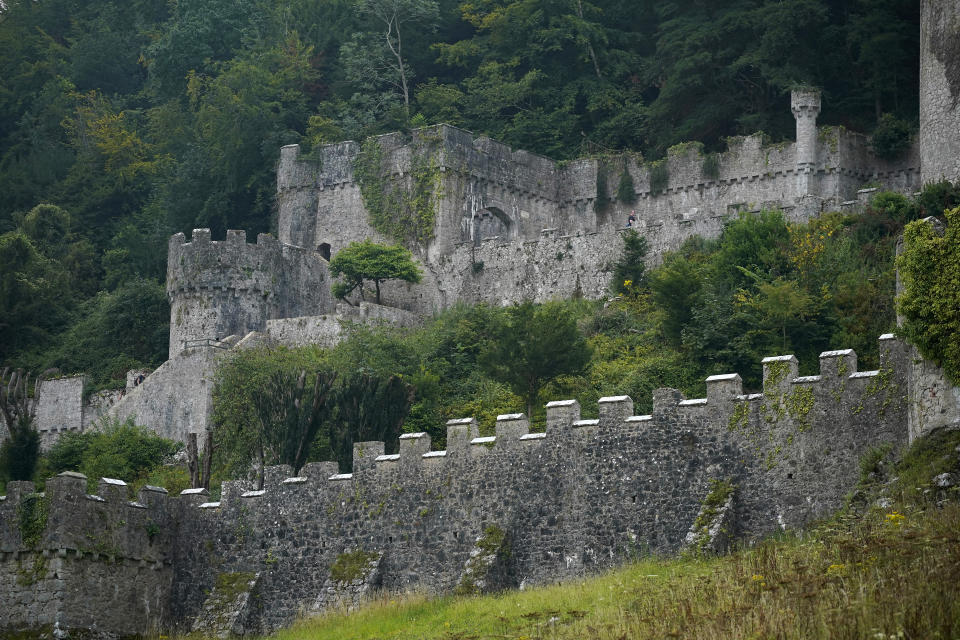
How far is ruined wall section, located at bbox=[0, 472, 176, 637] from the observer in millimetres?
30125

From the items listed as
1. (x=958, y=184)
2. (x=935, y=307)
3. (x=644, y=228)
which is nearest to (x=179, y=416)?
(x=644, y=228)

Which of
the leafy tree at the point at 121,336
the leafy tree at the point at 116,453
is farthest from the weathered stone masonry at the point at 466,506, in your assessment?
the leafy tree at the point at 121,336

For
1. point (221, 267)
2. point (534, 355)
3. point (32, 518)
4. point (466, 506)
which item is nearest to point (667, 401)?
point (466, 506)

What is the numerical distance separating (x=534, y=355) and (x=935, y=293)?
1517 cm

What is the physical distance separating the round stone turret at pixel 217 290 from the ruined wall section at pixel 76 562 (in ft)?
62.8

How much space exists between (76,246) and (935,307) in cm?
Result: 4196

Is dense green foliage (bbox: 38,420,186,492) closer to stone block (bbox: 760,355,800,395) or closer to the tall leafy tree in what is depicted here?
the tall leafy tree

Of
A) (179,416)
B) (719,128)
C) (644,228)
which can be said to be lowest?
(179,416)

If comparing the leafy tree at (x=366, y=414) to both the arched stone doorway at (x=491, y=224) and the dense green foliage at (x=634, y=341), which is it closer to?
the dense green foliage at (x=634, y=341)

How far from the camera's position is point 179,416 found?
47.4 m

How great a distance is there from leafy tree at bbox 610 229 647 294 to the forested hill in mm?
8486

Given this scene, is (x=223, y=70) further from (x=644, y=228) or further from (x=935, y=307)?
(x=935, y=307)

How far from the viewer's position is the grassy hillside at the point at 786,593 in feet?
60.9

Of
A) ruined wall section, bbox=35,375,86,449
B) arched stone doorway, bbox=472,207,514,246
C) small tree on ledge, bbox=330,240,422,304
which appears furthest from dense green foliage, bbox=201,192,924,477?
arched stone doorway, bbox=472,207,514,246
